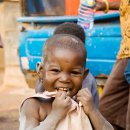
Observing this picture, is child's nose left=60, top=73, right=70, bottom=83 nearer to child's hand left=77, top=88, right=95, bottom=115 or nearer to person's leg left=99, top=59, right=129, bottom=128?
child's hand left=77, top=88, right=95, bottom=115

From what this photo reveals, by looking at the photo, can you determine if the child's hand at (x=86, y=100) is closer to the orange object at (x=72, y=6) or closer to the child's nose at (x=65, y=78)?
the child's nose at (x=65, y=78)

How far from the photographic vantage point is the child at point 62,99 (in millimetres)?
1812

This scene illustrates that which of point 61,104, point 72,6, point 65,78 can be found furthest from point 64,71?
point 72,6

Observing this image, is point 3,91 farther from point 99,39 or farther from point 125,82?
point 125,82

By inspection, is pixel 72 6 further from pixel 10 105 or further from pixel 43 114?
pixel 43 114

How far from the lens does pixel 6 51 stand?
839cm

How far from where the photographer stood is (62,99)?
182cm

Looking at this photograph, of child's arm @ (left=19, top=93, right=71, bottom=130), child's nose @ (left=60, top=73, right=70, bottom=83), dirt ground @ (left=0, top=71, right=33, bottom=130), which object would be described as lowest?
dirt ground @ (left=0, top=71, right=33, bottom=130)

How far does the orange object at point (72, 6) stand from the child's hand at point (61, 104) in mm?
4011

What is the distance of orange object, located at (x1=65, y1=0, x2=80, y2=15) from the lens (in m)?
5.80

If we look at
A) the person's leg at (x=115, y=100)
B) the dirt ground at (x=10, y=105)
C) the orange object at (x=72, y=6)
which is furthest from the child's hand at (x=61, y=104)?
the orange object at (x=72, y=6)

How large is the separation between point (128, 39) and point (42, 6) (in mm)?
3095

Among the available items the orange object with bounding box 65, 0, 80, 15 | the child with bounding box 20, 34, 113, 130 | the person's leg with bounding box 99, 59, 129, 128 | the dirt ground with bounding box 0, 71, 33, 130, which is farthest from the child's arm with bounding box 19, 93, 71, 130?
the orange object with bounding box 65, 0, 80, 15

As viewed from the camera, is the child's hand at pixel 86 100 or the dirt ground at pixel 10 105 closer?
the child's hand at pixel 86 100
